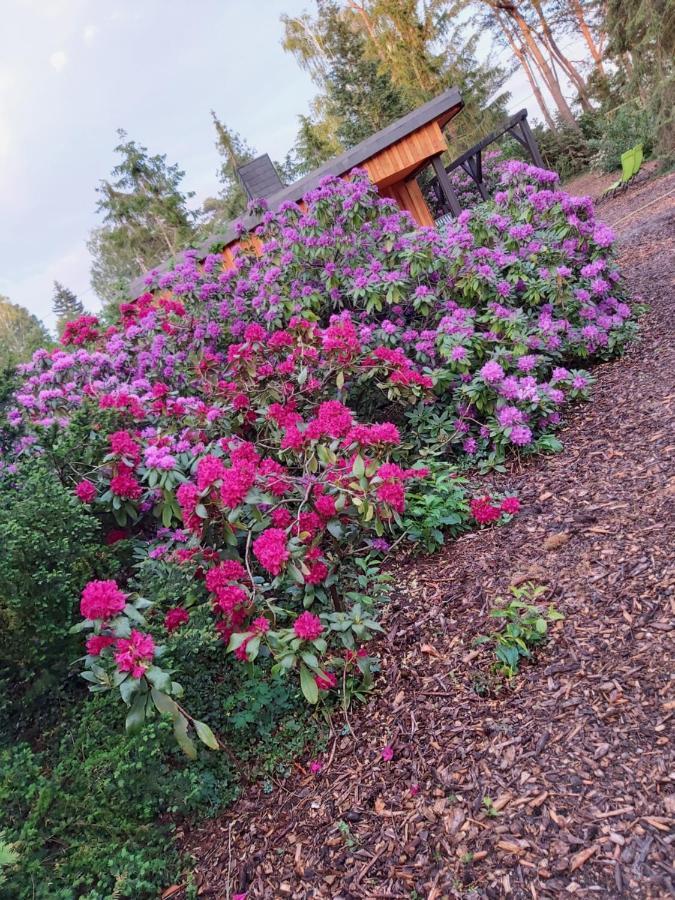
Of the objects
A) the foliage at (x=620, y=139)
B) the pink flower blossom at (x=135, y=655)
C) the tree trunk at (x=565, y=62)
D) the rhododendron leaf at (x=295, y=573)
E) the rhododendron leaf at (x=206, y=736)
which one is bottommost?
the rhododendron leaf at (x=206, y=736)

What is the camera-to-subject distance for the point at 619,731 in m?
1.50

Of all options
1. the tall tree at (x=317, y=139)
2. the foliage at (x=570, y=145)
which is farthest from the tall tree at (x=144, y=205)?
the foliage at (x=570, y=145)

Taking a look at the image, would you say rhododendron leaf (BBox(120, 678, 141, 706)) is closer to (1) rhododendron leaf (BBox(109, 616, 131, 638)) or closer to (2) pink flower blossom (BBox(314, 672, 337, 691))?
(1) rhododendron leaf (BBox(109, 616, 131, 638))

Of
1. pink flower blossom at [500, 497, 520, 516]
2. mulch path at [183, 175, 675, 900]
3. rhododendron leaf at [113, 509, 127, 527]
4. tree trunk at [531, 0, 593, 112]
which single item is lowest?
mulch path at [183, 175, 675, 900]

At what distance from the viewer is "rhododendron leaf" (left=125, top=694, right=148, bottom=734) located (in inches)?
59.8

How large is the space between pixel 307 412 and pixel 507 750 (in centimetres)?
212

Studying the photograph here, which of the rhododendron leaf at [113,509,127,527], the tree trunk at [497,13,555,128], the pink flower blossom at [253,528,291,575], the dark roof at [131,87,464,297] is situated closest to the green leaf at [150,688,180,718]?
the pink flower blossom at [253,528,291,575]

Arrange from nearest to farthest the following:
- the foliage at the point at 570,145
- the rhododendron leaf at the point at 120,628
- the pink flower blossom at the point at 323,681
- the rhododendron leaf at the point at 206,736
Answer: the rhododendron leaf at the point at 206,736 → the rhododendron leaf at the point at 120,628 → the pink flower blossom at the point at 323,681 → the foliage at the point at 570,145

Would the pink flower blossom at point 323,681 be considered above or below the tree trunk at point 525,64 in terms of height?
below

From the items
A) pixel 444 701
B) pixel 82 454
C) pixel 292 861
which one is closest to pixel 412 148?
pixel 82 454

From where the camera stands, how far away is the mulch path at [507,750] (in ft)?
4.30

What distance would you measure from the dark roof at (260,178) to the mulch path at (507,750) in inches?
390

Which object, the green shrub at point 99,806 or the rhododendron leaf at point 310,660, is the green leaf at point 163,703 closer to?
the green shrub at point 99,806

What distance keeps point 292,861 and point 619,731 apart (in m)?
1.00
